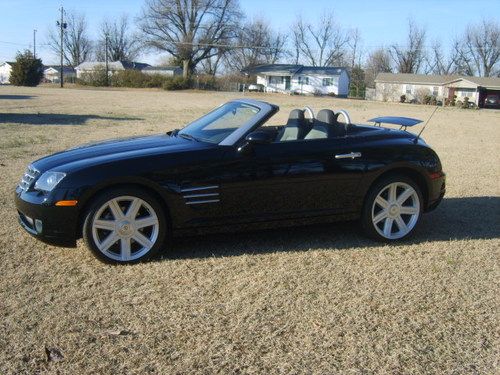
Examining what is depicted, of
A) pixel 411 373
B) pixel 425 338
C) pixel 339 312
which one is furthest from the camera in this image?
pixel 339 312

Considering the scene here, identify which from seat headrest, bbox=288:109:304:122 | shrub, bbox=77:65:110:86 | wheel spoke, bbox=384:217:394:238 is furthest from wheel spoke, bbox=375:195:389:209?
shrub, bbox=77:65:110:86

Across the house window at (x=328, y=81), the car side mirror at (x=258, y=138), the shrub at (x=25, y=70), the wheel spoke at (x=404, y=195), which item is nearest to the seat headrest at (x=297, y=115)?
the car side mirror at (x=258, y=138)

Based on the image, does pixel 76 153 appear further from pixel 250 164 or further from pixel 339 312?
pixel 339 312

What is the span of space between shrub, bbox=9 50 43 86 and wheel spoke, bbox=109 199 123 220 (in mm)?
68565

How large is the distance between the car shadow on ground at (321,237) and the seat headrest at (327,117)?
1.16 metres

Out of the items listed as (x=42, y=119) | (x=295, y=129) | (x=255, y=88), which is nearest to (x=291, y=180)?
(x=295, y=129)

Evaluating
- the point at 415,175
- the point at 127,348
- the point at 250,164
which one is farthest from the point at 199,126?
the point at 127,348

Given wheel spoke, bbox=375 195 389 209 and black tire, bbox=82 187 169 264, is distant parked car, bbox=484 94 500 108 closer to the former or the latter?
wheel spoke, bbox=375 195 389 209

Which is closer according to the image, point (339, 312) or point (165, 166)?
point (339, 312)

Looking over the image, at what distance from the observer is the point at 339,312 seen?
366cm

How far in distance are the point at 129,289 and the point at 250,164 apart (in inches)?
58.7

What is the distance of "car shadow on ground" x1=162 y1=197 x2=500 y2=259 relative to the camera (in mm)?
4926

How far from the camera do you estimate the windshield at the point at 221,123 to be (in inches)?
197

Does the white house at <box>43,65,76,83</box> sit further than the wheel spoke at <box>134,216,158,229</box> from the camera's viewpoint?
Yes
